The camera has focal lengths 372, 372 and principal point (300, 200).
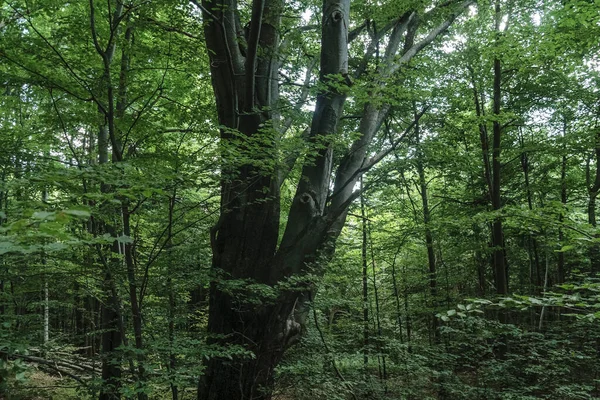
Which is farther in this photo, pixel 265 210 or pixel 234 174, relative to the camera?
pixel 265 210

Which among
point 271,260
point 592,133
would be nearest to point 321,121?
point 271,260

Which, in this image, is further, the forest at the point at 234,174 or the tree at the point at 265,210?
the tree at the point at 265,210

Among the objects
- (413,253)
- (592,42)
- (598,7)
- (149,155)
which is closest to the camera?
(149,155)

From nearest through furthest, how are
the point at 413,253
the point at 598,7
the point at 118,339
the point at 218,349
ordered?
the point at 218,349
the point at 598,7
the point at 118,339
the point at 413,253

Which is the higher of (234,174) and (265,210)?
(234,174)

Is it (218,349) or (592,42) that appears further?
(592,42)

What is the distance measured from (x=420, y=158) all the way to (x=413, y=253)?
6284mm

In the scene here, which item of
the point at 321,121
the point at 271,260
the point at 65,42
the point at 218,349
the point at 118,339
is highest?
the point at 65,42

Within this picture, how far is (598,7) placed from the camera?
4.40 metres

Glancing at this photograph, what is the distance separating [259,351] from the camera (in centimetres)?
412

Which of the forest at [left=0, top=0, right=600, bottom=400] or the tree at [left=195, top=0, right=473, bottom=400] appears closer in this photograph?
the forest at [left=0, top=0, right=600, bottom=400]

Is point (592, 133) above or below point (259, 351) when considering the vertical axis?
above

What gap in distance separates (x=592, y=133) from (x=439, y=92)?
9.61ft

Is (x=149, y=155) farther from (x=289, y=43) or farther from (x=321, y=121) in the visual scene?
(x=289, y=43)
